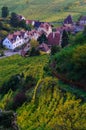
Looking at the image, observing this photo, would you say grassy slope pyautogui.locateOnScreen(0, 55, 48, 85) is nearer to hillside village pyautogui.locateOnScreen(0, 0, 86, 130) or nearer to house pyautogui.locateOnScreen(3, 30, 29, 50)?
hillside village pyautogui.locateOnScreen(0, 0, 86, 130)

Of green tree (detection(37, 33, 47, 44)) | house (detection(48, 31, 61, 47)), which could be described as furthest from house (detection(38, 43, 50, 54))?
green tree (detection(37, 33, 47, 44))

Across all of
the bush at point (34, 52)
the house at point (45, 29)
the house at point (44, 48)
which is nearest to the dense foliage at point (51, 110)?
the bush at point (34, 52)

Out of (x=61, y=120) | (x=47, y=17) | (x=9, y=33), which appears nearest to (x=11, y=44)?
(x=9, y=33)

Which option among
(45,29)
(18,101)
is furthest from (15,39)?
(18,101)

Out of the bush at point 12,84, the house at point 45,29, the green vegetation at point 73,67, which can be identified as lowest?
the house at point 45,29

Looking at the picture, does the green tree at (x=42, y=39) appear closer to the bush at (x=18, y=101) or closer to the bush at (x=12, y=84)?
the bush at (x=12, y=84)

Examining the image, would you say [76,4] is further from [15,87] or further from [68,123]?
[68,123]
